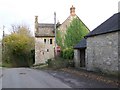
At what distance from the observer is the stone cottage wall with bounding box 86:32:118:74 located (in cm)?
2125

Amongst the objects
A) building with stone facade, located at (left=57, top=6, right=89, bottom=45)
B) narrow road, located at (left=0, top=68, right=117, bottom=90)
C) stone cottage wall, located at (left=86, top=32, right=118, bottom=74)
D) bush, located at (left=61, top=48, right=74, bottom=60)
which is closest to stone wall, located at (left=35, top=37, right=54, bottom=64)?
building with stone facade, located at (left=57, top=6, right=89, bottom=45)

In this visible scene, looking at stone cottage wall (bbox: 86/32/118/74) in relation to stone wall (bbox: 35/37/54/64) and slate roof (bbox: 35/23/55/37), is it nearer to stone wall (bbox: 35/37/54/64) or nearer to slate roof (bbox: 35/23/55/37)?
stone wall (bbox: 35/37/54/64)

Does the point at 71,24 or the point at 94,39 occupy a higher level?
the point at 71,24

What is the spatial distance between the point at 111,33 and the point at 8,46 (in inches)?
1490

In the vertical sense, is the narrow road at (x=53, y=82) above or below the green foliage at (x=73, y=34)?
below

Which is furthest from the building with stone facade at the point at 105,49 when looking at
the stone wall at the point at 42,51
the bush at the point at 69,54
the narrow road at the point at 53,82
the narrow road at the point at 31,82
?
the stone wall at the point at 42,51

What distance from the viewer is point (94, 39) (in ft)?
83.9

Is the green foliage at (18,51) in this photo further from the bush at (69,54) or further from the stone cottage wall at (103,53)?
the stone cottage wall at (103,53)

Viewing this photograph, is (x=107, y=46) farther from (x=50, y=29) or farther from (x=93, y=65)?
(x=50, y=29)

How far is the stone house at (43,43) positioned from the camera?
166 feet

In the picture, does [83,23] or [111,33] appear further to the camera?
[83,23]

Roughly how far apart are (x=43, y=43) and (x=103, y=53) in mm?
28755

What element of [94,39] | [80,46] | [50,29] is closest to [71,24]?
[50,29]

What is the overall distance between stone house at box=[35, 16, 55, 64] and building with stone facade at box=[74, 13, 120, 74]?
24.3 metres
